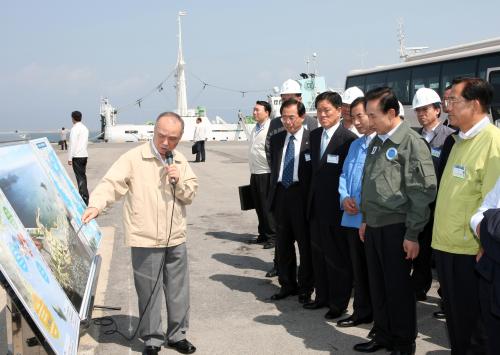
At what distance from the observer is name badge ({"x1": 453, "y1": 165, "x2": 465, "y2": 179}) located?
316 cm

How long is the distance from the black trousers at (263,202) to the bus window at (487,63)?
7123 millimetres

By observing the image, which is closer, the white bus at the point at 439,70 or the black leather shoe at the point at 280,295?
the black leather shoe at the point at 280,295

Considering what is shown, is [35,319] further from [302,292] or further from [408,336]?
[302,292]

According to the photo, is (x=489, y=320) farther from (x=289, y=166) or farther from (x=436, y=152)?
(x=436, y=152)

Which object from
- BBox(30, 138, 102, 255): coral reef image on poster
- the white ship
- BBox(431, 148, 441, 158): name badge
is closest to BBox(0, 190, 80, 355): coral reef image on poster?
BBox(30, 138, 102, 255): coral reef image on poster

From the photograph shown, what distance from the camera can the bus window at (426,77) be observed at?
45.6ft

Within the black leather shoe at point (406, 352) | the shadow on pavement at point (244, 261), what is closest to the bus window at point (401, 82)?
the shadow on pavement at point (244, 261)

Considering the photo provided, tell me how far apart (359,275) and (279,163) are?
140 centimetres

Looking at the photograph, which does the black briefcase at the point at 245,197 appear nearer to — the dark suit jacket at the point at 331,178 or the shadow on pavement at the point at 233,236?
the shadow on pavement at the point at 233,236

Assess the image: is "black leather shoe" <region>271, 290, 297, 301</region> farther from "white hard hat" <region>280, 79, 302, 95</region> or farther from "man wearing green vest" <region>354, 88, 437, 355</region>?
"white hard hat" <region>280, 79, 302, 95</region>

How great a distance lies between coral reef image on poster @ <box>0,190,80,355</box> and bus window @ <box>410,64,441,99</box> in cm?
1255

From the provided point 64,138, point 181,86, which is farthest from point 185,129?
point 64,138

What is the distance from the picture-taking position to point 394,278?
149 inches

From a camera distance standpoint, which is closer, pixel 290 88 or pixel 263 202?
pixel 290 88
